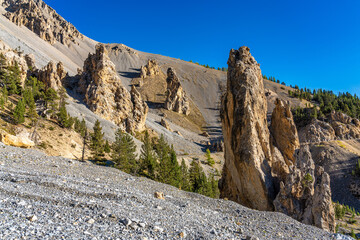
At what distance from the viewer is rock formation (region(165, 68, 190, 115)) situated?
145 m

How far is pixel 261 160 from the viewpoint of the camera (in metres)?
28.2

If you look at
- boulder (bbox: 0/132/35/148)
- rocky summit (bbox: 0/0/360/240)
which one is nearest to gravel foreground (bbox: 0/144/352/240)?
rocky summit (bbox: 0/0/360/240)

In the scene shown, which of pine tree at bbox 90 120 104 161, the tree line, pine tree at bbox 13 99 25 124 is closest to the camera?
the tree line

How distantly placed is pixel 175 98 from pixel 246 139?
11879 centimetres

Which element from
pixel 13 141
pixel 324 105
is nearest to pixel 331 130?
pixel 324 105

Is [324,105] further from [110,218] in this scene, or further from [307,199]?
[110,218]

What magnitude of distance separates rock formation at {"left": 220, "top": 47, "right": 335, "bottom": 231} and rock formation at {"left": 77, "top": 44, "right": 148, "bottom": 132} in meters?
63.5

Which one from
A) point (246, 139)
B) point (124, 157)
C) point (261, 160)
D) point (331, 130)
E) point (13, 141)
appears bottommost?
point (124, 157)

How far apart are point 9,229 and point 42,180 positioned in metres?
8.91

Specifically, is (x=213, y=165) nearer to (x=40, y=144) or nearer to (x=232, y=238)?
(x=40, y=144)

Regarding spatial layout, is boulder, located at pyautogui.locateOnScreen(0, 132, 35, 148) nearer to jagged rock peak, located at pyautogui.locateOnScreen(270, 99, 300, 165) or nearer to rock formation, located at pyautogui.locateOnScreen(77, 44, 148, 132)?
jagged rock peak, located at pyautogui.locateOnScreen(270, 99, 300, 165)

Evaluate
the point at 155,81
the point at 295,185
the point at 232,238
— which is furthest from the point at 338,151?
the point at 155,81

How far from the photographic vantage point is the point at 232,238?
11.4 m

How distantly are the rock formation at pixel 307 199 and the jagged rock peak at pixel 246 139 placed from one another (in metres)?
2.16
